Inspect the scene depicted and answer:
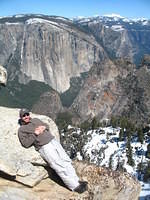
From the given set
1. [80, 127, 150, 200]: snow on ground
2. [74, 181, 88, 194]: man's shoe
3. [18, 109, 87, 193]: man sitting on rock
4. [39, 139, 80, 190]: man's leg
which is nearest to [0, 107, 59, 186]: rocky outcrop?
[18, 109, 87, 193]: man sitting on rock

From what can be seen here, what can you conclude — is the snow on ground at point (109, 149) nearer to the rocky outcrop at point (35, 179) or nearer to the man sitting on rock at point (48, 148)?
the rocky outcrop at point (35, 179)

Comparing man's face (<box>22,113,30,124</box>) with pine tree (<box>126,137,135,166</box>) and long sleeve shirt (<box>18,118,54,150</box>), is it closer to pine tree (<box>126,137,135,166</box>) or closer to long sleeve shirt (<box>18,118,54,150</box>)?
long sleeve shirt (<box>18,118,54,150</box>)

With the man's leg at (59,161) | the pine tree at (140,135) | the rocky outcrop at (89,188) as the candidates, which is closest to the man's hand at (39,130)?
the man's leg at (59,161)

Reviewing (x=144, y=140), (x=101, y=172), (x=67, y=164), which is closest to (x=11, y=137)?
A: (x=67, y=164)

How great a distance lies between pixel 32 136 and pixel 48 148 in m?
0.82

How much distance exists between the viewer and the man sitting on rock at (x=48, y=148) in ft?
58.1

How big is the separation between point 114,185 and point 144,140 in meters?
132

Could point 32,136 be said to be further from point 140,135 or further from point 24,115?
point 140,135

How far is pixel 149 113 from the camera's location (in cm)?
19750

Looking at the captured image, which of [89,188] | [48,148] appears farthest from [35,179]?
[89,188]

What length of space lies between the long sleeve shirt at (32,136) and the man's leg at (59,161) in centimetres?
22

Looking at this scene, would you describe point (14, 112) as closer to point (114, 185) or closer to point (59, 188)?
point (59, 188)

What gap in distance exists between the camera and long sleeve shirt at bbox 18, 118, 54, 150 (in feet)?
58.2

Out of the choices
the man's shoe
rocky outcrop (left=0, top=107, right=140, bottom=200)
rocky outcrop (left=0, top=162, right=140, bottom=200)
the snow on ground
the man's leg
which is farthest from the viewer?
the snow on ground
